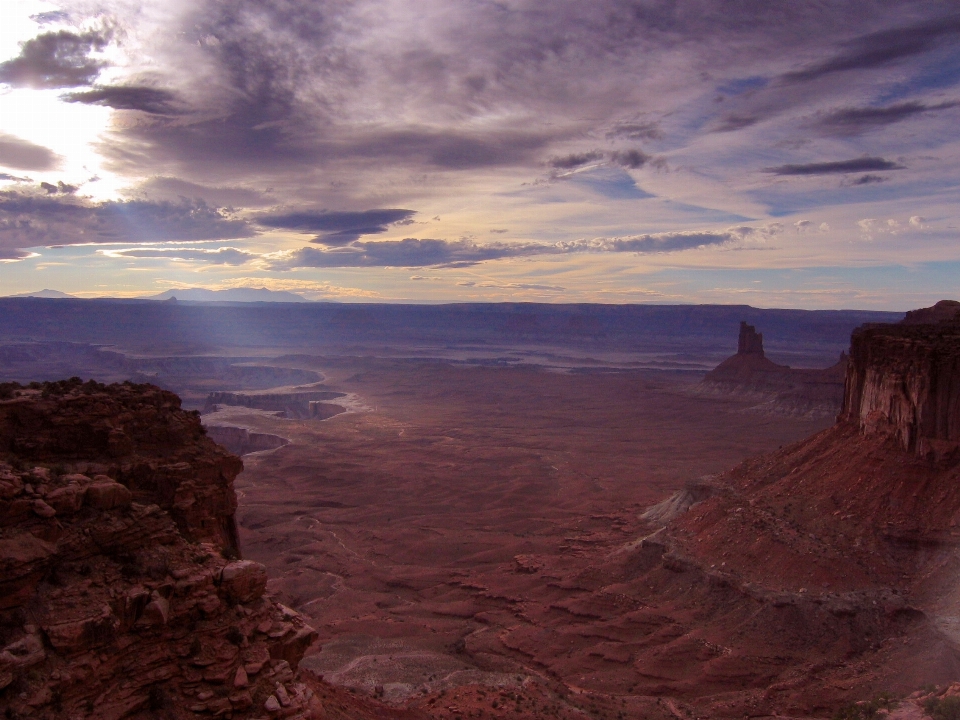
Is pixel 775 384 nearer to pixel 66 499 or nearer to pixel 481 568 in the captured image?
pixel 481 568

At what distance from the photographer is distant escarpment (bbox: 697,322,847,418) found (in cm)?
8575

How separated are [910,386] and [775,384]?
73226mm

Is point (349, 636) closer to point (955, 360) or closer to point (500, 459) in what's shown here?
point (955, 360)

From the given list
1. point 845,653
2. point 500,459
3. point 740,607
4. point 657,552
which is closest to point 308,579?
point 657,552

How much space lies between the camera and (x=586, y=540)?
3978cm

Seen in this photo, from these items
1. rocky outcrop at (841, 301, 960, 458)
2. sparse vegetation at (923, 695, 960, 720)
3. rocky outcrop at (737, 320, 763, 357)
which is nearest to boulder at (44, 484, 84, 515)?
sparse vegetation at (923, 695, 960, 720)

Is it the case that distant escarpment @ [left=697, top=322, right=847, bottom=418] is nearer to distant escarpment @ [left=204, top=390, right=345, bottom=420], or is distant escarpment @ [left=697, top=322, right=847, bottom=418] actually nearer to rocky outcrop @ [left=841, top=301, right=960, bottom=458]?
rocky outcrop @ [left=841, top=301, right=960, bottom=458]

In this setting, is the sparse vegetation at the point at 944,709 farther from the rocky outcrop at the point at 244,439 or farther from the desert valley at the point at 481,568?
the rocky outcrop at the point at 244,439

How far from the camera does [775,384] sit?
96.8m

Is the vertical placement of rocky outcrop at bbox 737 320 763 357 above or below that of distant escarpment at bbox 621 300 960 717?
above

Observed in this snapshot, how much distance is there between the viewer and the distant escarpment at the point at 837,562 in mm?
21641

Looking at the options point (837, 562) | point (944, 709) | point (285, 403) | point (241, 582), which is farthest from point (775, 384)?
point (241, 582)

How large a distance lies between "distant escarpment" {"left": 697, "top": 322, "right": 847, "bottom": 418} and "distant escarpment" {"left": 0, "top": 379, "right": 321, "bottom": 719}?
76.5 meters

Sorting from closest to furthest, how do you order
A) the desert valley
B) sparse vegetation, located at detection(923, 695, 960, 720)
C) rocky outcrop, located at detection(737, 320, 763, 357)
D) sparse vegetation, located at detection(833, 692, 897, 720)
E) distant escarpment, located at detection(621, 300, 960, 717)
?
the desert valley
sparse vegetation, located at detection(923, 695, 960, 720)
sparse vegetation, located at detection(833, 692, 897, 720)
distant escarpment, located at detection(621, 300, 960, 717)
rocky outcrop, located at detection(737, 320, 763, 357)
